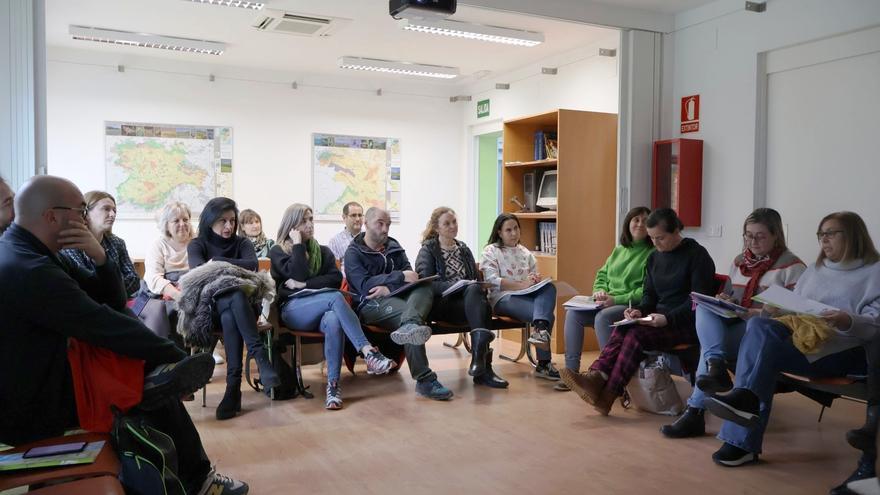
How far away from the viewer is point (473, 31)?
6.70m

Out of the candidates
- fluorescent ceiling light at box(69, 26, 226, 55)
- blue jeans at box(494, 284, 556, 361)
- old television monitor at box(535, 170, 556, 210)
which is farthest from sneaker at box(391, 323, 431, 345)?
fluorescent ceiling light at box(69, 26, 226, 55)

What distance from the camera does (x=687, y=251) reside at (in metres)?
4.31

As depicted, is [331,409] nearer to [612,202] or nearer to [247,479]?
[247,479]

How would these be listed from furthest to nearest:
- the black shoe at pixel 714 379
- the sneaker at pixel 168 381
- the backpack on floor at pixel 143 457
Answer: the black shoe at pixel 714 379, the sneaker at pixel 168 381, the backpack on floor at pixel 143 457

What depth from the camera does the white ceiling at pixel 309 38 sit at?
6.21 m

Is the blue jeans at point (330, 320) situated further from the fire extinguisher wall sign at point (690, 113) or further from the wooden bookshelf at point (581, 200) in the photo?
the fire extinguisher wall sign at point (690, 113)

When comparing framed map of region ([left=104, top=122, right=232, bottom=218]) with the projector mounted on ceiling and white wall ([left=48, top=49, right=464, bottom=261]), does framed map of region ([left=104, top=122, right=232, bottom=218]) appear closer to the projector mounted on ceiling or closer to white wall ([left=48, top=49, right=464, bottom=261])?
white wall ([left=48, top=49, right=464, bottom=261])

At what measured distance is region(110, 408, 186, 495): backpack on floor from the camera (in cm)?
211

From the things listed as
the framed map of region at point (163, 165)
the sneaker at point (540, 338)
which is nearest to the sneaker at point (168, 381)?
the sneaker at point (540, 338)

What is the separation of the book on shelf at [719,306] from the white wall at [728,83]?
1.73m

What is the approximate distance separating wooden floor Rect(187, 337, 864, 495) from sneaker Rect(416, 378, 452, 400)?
0.07 meters

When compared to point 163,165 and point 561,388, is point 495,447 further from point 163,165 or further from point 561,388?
point 163,165

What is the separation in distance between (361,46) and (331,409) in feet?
14.6

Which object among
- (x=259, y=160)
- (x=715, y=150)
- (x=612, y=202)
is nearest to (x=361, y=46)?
(x=259, y=160)
